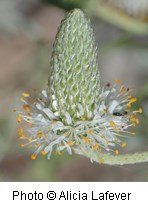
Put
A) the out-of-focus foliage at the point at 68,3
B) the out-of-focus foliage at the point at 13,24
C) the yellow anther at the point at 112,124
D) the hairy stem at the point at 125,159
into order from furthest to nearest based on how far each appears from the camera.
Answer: the out-of-focus foliage at the point at 13,24 → the out-of-focus foliage at the point at 68,3 → the yellow anther at the point at 112,124 → the hairy stem at the point at 125,159

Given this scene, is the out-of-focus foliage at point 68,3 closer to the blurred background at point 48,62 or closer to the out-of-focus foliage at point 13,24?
the blurred background at point 48,62

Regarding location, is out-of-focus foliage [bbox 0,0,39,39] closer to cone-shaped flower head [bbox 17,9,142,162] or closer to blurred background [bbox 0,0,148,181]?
blurred background [bbox 0,0,148,181]

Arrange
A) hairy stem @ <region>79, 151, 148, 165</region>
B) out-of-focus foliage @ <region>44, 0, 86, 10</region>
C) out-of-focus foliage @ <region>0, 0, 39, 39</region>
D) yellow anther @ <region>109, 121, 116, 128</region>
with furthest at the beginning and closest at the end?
out-of-focus foliage @ <region>0, 0, 39, 39</region>, out-of-focus foliage @ <region>44, 0, 86, 10</region>, yellow anther @ <region>109, 121, 116, 128</region>, hairy stem @ <region>79, 151, 148, 165</region>

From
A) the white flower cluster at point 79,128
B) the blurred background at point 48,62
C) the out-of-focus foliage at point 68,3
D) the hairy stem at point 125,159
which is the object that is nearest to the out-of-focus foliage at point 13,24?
the blurred background at point 48,62

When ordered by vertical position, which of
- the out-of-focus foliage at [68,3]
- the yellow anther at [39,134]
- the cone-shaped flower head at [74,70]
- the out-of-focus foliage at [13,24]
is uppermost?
the out-of-focus foliage at [13,24]

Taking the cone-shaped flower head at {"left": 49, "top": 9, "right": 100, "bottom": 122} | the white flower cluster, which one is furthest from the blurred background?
the cone-shaped flower head at {"left": 49, "top": 9, "right": 100, "bottom": 122}

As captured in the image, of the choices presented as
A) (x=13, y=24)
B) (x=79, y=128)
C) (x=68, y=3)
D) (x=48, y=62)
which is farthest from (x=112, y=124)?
(x=13, y=24)

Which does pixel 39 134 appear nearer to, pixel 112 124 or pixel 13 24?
pixel 112 124
